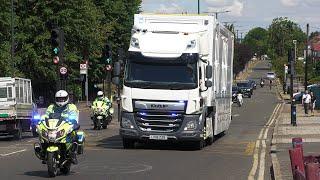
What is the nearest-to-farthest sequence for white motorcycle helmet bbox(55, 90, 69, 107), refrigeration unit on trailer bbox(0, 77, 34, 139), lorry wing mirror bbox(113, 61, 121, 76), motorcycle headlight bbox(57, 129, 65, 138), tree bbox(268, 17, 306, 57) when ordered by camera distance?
motorcycle headlight bbox(57, 129, 65, 138) < white motorcycle helmet bbox(55, 90, 69, 107) < lorry wing mirror bbox(113, 61, 121, 76) < refrigeration unit on trailer bbox(0, 77, 34, 139) < tree bbox(268, 17, 306, 57)

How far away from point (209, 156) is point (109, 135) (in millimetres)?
9301

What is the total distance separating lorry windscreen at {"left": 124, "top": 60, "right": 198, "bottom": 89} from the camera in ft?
65.4

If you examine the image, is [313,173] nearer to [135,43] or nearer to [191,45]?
[191,45]

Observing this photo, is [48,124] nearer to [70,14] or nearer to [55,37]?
[55,37]

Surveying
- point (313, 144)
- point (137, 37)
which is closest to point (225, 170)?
point (137, 37)

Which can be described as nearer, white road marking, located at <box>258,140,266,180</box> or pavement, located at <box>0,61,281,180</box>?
pavement, located at <box>0,61,281,180</box>

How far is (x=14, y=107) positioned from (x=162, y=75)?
9.12 m

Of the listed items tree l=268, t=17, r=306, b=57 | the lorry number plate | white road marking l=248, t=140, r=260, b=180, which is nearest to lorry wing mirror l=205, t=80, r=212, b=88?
the lorry number plate

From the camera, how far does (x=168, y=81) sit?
20016 millimetres

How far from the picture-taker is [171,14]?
21578mm

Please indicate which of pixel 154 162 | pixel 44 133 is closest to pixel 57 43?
pixel 154 162

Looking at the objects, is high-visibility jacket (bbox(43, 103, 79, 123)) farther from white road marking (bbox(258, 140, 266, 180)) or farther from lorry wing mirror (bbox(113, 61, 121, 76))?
lorry wing mirror (bbox(113, 61, 121, 76))

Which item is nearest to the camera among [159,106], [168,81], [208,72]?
[159,106]

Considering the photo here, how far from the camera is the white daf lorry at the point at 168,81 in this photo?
65.0 feet
